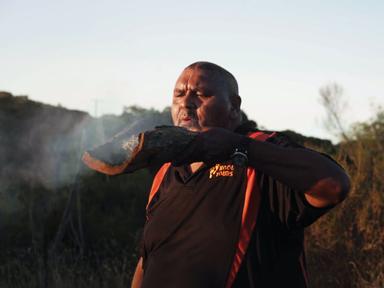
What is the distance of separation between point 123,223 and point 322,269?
5514 mm

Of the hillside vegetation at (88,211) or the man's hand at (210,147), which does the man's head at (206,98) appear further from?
the hillside vegetation at (88,211)

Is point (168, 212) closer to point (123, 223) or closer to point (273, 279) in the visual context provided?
point (273, 279)

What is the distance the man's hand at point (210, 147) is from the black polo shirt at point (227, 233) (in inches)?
10.9

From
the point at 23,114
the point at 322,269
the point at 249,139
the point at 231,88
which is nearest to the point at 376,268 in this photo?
the point at 322,269

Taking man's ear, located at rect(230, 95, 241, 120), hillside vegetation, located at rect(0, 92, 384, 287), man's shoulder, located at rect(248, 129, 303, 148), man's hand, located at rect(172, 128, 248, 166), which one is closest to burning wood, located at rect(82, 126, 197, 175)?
man's hand, located at rect(172, 128, 248, 166)

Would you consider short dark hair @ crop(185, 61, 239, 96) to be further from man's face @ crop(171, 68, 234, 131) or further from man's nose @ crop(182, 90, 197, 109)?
man's nose @ crop(182, 90, 197, 109)

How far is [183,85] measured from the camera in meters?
2.70

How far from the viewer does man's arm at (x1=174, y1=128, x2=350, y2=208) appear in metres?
2.06

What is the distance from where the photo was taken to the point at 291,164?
2.09m

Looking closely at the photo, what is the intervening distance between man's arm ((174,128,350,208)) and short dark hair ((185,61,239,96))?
622 millimetres

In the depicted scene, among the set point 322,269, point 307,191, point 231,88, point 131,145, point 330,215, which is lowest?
point 322,269

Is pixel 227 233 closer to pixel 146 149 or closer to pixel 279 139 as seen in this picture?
pixel 279 139

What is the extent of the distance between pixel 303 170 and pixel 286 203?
8.8 inches

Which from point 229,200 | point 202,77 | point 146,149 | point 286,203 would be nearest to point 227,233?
point 229,200
